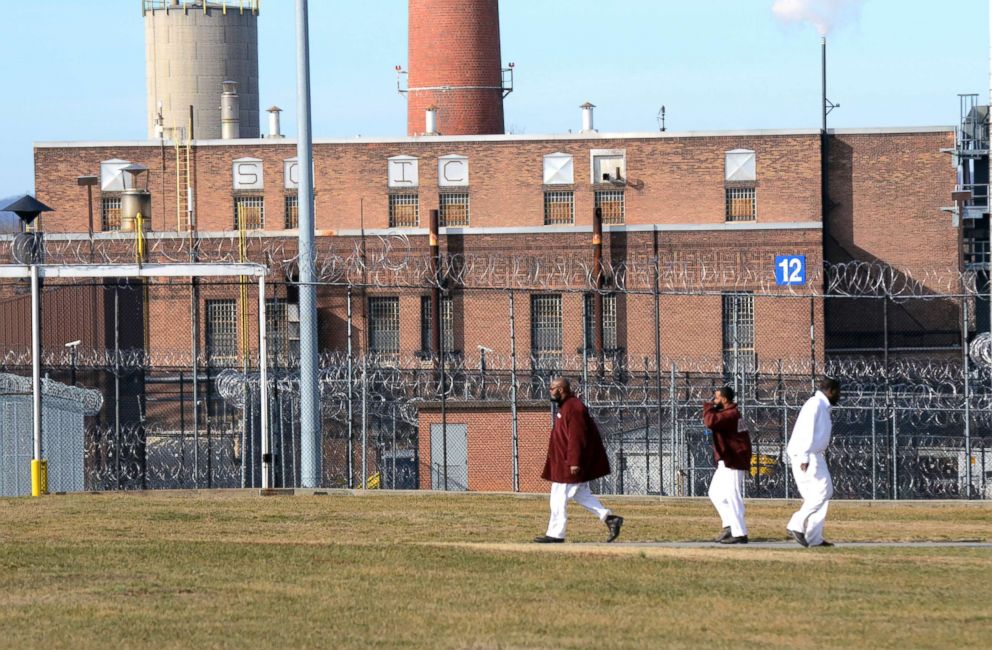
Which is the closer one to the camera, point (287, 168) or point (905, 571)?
point (905, 571)

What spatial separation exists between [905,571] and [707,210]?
38.2 meters

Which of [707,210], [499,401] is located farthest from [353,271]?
[499,401]

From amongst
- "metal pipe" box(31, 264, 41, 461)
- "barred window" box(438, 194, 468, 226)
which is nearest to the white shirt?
"metal pipe" box(31, 264, 41, 461)

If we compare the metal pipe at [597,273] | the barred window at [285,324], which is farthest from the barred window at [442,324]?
the metal pipe at [597,273]

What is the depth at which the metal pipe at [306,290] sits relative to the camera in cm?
2075

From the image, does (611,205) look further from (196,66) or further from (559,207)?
(196,66)

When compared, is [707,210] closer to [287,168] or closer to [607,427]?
[287,168]

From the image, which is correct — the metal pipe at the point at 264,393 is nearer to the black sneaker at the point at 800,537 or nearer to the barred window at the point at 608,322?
the black sneaker at the point at 800,537

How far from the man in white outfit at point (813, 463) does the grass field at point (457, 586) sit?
275 mm

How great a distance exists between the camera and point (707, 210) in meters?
49.8

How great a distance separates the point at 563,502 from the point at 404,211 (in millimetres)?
38356

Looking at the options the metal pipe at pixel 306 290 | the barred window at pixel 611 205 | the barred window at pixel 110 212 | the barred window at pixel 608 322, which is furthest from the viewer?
the barred window at pixel 110 212

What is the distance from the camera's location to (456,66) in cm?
5122

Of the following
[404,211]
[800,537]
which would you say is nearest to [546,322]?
[404,211]
